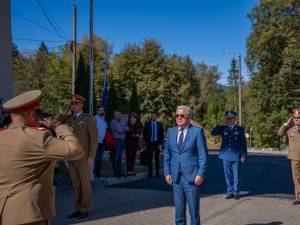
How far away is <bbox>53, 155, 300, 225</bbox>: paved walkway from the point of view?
820 centimetres

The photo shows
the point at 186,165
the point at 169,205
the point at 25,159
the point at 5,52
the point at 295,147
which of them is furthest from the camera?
the point at 5,52

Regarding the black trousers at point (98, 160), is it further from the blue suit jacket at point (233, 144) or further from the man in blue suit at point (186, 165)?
the man in blue suit at point (186, 165)

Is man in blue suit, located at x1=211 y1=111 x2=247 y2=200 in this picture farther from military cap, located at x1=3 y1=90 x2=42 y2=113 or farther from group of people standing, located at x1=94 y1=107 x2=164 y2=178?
military cap, located at x1=3 y1=90 x2=42 y2=113

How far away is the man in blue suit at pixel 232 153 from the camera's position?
10414mm

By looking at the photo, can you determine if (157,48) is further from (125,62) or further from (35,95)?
(35,95)

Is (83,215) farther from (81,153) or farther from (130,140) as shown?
(130,140)

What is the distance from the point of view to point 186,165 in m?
6.42

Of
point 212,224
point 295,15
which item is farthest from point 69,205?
point 295,15

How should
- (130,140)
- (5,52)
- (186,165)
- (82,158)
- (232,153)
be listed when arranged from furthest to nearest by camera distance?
1. (130,140)
2. (5,52)
3. (232,153)
4. (82,158)
5. (186,165)

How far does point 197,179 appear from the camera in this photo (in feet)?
20.6

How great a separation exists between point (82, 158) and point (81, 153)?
15.7 ft

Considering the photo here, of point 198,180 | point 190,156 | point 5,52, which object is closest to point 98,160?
point 5,52

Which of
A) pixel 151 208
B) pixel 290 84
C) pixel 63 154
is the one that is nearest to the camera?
pixel 63 154

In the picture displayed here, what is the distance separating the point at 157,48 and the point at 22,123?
4643 centimetres
